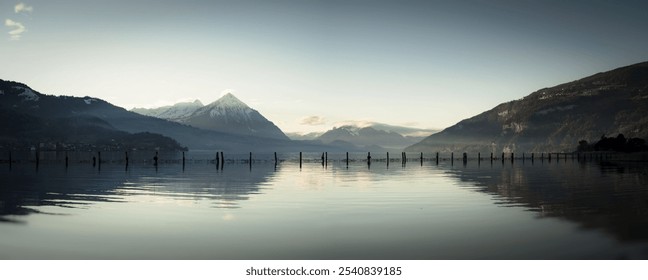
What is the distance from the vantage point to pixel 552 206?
2194cm

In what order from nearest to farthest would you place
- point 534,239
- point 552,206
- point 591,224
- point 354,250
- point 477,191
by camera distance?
point 354,250 → point 534,239 → point 591,224 → point 552,206 → point 477,191

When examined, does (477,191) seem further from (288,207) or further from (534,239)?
(534,239)

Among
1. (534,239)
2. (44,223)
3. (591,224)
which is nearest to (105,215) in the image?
(44,223)

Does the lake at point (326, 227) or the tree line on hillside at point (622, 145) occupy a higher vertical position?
the tree line on hillside at point (622, 145)

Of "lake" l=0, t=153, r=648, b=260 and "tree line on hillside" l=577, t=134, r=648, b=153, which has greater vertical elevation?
"tree line on hillside" l=577, t=134, r=648, b=153

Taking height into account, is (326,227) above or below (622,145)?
below

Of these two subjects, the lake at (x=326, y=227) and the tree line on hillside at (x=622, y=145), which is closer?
the lake at (x=326, y=227)

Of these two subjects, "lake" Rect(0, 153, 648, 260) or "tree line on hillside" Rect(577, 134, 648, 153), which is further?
"tree line on hillside" Rect(577, 134, 648, 153)

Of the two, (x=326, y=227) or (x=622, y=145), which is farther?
(x=622, y=145)

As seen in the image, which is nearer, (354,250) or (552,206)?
(354,250)
